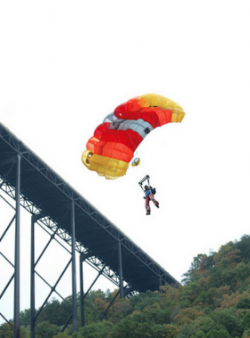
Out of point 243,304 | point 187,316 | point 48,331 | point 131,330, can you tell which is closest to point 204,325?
point 131,330

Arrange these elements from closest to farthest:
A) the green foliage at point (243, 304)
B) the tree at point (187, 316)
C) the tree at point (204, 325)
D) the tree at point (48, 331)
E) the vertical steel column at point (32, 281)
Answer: the tree at point (204, 325)
the tree at point (187, 316)
the green foliage at point (243, 304)
the vertical steel column at point (32, 281)
the tree at point (48, 331)

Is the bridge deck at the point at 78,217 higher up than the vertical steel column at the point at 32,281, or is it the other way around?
the bridge deck at the point at 78,217

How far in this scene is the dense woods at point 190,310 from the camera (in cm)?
2839

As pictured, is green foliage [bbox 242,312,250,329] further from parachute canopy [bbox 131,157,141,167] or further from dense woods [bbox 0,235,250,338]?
parachute canopy [bbox 131,157,141,167]

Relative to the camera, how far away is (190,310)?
3472 cm

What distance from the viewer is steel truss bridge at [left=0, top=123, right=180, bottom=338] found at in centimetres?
3219

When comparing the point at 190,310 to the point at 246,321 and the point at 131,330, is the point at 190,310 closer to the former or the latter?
the point at 246,321

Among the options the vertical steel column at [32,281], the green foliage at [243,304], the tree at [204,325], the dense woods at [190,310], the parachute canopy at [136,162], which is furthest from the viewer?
the vertical steel column at [32,281]

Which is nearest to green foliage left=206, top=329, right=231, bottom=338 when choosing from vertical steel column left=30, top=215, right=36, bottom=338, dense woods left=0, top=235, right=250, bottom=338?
dense woods left=0, top=235, right=250, bottom=338

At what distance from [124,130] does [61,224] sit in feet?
62.4

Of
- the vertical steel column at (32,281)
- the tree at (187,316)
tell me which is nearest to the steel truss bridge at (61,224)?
the vertical steel column at (32,281)

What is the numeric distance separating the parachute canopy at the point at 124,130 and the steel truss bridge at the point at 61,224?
8.44m

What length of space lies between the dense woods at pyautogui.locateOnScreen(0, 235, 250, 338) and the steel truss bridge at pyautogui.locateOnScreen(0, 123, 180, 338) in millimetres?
3722

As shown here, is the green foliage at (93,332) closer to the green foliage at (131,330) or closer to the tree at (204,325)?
the green foliage at (131,330)
